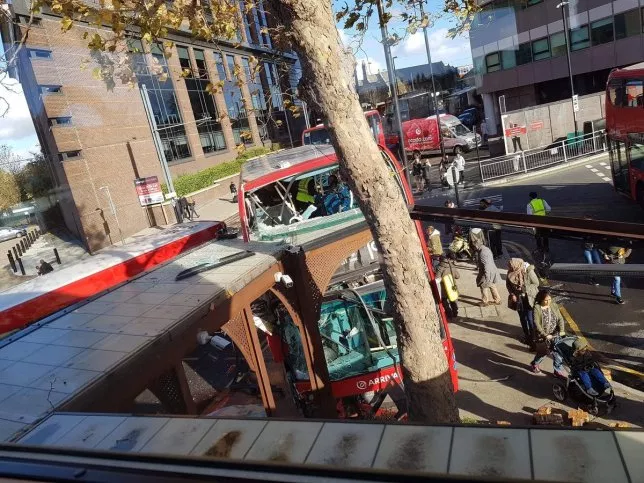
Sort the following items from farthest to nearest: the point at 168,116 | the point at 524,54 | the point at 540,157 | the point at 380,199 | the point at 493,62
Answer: the point at 493,62 → the point at 524,54 → the point at 168,116 → the point at 540,157 → the point at 380,199

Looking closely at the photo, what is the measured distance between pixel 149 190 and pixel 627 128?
16257 mm

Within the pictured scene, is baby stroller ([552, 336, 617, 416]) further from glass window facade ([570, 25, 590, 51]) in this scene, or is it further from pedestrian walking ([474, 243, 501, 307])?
glass window facade ([570, 25, 590, 51])

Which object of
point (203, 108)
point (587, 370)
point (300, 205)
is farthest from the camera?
point (203, 108)

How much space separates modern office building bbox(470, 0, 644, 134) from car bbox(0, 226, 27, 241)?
93.1ft

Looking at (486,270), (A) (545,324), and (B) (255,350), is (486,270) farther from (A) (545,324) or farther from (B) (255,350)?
(B) (255,350)

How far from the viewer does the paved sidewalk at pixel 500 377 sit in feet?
20.2

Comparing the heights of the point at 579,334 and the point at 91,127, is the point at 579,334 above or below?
below

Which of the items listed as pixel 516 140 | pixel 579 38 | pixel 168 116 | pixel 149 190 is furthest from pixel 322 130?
pixel 579 38

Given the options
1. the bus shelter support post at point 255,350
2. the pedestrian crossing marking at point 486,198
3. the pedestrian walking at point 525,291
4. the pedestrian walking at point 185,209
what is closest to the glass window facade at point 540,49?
the pedestrian crossing marking at point 486,198

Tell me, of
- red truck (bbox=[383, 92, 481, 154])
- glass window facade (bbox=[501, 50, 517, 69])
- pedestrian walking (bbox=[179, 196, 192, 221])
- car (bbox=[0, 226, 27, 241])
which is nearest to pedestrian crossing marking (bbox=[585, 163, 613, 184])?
red truck (bbox=[383, 92, 481, 154])

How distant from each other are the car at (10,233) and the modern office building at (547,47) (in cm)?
2839

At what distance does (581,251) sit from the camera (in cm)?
1086

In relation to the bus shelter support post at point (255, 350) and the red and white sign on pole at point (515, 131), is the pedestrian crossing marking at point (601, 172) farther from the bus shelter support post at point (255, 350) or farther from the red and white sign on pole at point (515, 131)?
the bus shelter support post at point (255, 350)

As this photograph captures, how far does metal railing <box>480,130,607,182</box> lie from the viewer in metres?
20.8
